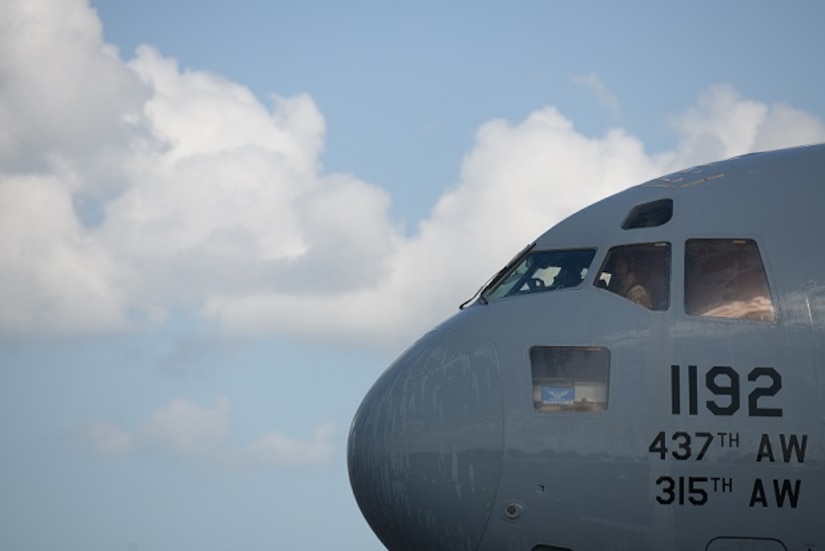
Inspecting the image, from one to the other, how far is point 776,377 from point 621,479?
1914 millimetres

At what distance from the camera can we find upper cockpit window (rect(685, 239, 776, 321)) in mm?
14555

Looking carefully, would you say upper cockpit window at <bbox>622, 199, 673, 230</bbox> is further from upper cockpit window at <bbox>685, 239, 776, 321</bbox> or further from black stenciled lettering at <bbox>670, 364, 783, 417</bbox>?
black stenciled lettering at <bbox>670, 364, 783, 417</bbox>

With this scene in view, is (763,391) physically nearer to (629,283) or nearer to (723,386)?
(723,386)

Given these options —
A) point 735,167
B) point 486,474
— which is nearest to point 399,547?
point 486,474

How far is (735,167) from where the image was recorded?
15.7 m

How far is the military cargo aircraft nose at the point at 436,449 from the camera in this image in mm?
14508

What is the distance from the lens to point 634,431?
14320 millimetres

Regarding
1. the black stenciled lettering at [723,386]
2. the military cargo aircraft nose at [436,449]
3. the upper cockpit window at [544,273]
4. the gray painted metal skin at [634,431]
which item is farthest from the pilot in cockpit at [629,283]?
the military cargo aircraft nose at [436,449]

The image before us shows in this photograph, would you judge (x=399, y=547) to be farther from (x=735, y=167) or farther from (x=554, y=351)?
(x=735, y=167)

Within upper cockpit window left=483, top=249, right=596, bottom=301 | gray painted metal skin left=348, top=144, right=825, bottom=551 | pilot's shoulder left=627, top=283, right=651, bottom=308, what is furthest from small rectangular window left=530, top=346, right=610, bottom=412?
upper cockpit window left=483, top=249, right=596, bottom=301

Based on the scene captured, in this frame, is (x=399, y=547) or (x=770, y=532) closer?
(x=770, y=532)

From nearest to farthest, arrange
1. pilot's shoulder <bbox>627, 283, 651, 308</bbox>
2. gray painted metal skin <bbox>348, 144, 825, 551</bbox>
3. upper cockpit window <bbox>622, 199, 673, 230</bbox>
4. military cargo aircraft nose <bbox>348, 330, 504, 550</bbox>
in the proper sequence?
→ gray painted metal skin <bbox>348, 144, 825, 551</bbox>
military cargo aircraft nose <bbox>348, 330, 504, 550</bbox>
pilot's shoulder <bbox>627, 283, 651, 308</bbox>
upper cockpit window <bbox>622, 199, 673, 230</bbox>

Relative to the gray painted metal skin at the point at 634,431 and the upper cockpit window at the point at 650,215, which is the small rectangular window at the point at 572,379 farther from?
the upper cockpit window at the point at 650,215

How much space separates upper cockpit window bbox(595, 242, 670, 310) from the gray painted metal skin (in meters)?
0.10
